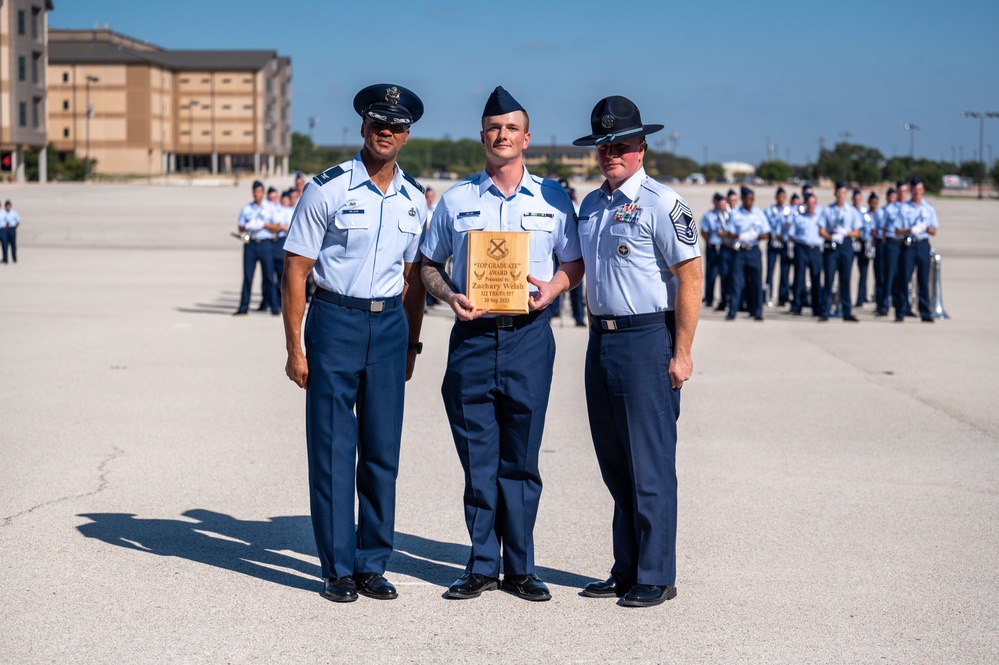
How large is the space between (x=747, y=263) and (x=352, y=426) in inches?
595

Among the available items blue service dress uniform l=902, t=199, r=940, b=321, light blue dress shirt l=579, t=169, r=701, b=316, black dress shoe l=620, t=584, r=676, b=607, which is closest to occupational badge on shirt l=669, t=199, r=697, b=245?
light blue dress shirt l=579, t=169, r=701, b=316

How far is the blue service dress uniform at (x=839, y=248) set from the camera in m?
19.6

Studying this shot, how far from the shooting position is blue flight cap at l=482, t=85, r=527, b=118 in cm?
529

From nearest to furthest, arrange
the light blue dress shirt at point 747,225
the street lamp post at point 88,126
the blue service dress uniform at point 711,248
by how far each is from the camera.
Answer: the light blue dress shirt at point 747,225 → the blue service dress uniform at point 711,248 → the street lamp post at point 88,126

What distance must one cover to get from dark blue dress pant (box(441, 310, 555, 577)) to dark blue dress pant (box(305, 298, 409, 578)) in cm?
29

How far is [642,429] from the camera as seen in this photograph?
17.6 feet

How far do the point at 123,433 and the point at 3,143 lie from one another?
284 feet

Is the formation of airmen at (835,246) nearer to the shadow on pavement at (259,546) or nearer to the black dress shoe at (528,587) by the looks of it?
the shadow on pavement at (259,546)

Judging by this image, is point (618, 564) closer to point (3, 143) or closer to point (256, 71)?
point (3, 143)

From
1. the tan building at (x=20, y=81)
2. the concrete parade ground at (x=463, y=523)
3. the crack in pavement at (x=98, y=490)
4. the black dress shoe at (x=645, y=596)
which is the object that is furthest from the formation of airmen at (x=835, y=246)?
the tan building at (x=20, y=81)

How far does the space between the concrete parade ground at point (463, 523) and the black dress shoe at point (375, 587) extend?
2.3 inches

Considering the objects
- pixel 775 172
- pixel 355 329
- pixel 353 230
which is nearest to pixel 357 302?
pixel 355 329

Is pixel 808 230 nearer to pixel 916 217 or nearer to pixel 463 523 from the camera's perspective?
pixel 916 217

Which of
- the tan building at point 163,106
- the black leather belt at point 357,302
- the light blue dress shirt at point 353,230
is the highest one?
the tan building at point 163,106
